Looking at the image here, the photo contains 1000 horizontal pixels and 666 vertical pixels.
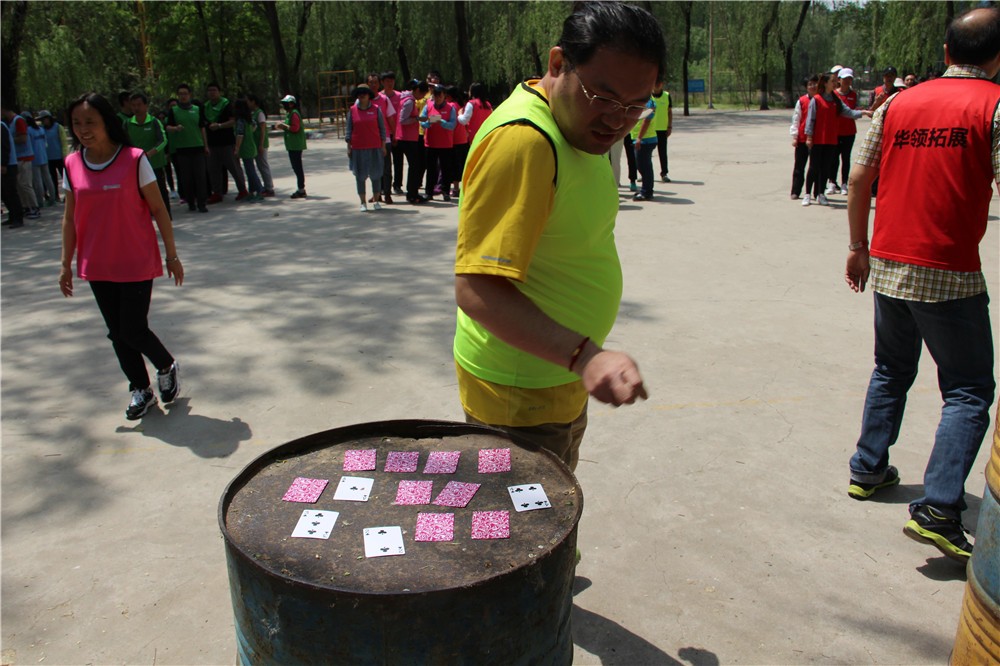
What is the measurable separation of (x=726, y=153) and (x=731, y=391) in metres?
13.8

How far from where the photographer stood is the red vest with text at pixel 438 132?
1121 centimetres

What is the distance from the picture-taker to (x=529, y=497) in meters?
1.87

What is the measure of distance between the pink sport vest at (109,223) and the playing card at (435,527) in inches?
121

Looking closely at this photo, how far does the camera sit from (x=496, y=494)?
1.89 metres

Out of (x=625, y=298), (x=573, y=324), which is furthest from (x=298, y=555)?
(x=625, y=298)

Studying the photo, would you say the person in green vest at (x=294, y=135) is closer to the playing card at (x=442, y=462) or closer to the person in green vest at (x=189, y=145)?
the person in green vest at (x=189, y=145)

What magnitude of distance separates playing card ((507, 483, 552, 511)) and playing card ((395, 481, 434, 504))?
20 cm

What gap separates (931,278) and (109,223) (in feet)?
13.0

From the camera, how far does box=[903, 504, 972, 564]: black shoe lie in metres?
2.99

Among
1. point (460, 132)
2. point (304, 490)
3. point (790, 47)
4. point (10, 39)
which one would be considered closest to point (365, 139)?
point (460, 132)

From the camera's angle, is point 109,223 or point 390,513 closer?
point 390,513

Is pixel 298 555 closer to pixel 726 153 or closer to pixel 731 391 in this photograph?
pixel 731 391

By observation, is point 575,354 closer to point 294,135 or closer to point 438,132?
point 438,132

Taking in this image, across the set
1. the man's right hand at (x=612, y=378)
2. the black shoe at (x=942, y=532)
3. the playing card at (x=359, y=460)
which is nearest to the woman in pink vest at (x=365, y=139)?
the black shoe at (x=942, y=532)
